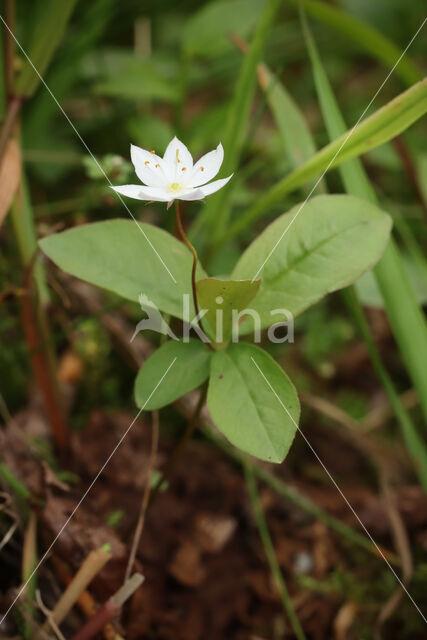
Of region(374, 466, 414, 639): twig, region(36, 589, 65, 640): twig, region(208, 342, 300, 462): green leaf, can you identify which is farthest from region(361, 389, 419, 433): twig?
region(36, 589, 65, 640): twig

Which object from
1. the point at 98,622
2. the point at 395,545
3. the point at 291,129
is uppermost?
the point at 291,129

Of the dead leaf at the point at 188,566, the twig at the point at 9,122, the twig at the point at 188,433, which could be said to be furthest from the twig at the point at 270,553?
the twig at the point at 9,122

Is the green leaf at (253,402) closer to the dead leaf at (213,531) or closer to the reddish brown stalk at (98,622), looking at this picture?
the reddish brown stalk at (98,622)

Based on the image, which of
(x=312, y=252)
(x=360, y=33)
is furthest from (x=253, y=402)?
(x=360, y=33)

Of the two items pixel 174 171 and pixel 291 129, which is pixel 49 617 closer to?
pixel 174 171

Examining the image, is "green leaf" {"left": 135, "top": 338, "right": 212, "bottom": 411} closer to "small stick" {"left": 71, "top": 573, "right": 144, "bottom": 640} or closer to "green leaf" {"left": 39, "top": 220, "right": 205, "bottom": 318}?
"green leaf" {"left": 39, "top": 220, "right": 205, "bottom": 318}

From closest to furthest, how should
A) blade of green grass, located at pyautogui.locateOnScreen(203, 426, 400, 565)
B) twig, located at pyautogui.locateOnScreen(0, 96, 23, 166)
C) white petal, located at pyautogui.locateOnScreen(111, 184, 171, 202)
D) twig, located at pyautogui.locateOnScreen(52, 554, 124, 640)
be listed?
white petal, located at pyautogui.locateOnScreen(111, 184, 171, 202) → twig, located at pyautogui.locateOnScreen(52, 554, 124, 640) → twig, located at pyautogui.locateOnScreen(0, 96, 23, 166) → blade of green grass, located at pyautogui.locateOnScreen(203, 426, 400, 565)
